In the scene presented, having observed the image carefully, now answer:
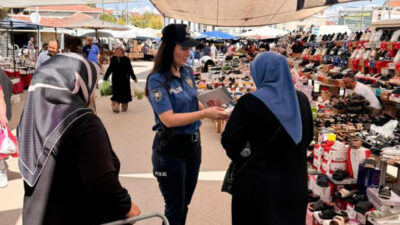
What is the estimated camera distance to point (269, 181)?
7.53ft

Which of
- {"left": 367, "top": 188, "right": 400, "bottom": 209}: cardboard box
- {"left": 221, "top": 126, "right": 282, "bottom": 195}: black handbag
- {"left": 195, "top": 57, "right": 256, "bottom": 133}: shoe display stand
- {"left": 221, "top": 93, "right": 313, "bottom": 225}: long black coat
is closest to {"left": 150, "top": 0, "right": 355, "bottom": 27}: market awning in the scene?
{"left": 195, "top": 57, "right": 256, "bottom": 133}: shoe display stand

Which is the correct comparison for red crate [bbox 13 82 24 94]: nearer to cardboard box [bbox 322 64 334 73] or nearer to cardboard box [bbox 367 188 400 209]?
cardboard box [bbox 322 64 334 73]

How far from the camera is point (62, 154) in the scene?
5.38 ft

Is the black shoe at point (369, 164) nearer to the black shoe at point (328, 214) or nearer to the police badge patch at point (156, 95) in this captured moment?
the black shoe at point (328, 214)

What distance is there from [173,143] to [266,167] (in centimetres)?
79

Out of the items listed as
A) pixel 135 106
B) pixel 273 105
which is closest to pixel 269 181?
pixel 273 105

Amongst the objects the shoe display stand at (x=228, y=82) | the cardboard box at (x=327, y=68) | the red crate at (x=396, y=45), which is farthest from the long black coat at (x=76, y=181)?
the cardboard box at (x=327, y=68)

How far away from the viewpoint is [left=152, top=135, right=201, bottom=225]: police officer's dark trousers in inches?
111

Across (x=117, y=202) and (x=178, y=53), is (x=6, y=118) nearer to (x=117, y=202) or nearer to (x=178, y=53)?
(x=178, y=53)

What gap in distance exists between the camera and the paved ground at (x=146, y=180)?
4.40 metres

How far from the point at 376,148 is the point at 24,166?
11.2ft

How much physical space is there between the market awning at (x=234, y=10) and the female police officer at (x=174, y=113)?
186 inches

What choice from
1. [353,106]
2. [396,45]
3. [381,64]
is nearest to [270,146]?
[353,106]

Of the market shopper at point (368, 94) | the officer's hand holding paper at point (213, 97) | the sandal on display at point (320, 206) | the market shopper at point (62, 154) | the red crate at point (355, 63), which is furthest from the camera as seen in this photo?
the red crate at point (355, 63)
